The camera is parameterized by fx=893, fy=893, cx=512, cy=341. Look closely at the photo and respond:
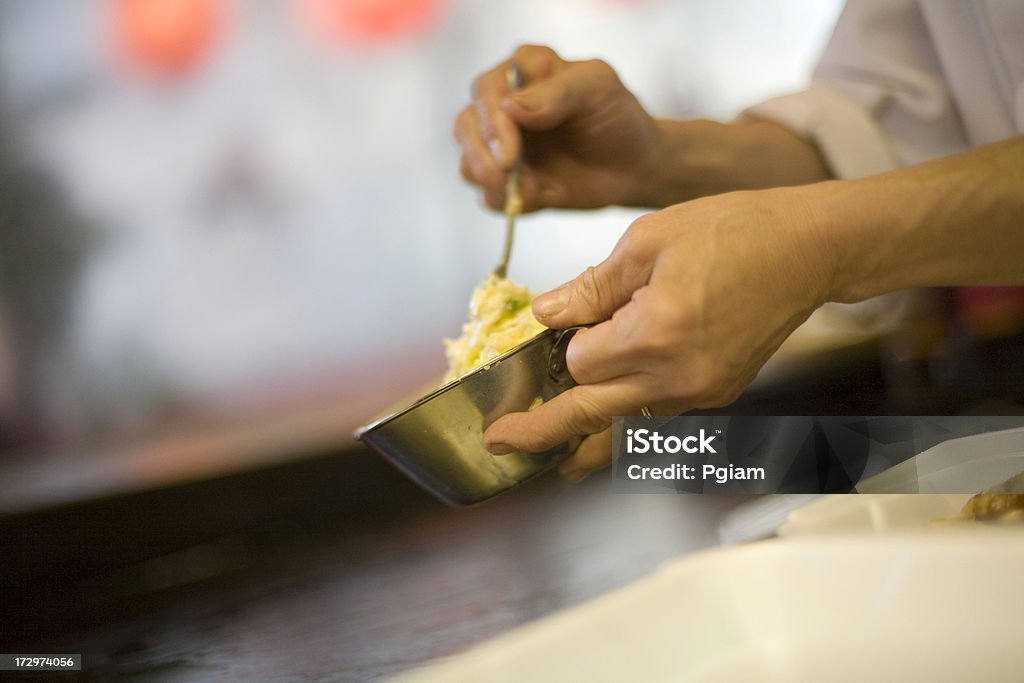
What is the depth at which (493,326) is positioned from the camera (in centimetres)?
59

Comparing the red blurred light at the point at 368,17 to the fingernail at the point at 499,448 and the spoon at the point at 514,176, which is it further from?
the fingernail at the point at 499,448

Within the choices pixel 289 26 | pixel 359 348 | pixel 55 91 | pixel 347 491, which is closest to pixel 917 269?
pixel 347 491

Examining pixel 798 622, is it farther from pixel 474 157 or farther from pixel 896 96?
pixel 896 96

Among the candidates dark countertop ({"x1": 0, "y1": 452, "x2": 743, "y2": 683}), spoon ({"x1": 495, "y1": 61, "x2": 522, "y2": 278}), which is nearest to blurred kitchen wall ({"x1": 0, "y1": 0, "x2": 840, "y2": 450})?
dark countertop ({"x1": 0, "y1": 452, "x2": 743, "y2": 683})

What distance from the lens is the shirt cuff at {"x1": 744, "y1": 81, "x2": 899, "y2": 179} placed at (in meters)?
0.88

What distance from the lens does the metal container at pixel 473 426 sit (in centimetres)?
49

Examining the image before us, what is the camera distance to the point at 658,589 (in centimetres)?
53

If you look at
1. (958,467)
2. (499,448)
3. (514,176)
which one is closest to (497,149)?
(514,176)

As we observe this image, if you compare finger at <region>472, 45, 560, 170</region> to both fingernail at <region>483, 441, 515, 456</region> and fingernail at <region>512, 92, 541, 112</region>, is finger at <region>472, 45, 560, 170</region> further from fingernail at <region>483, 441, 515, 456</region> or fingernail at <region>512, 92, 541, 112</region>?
fingernail at <region>483, 441, 515, 456</region>

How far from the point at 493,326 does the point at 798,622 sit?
0.26 metres

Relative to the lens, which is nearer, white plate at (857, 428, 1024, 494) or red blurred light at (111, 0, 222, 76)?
white plate at (857, 428, 1024, 494)

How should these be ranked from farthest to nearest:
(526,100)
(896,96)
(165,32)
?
(165,32)
(896,96)
(526,100)

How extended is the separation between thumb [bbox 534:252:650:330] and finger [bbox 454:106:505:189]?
0.26 metres

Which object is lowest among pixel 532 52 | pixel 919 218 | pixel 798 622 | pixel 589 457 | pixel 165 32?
pixel 798 622
